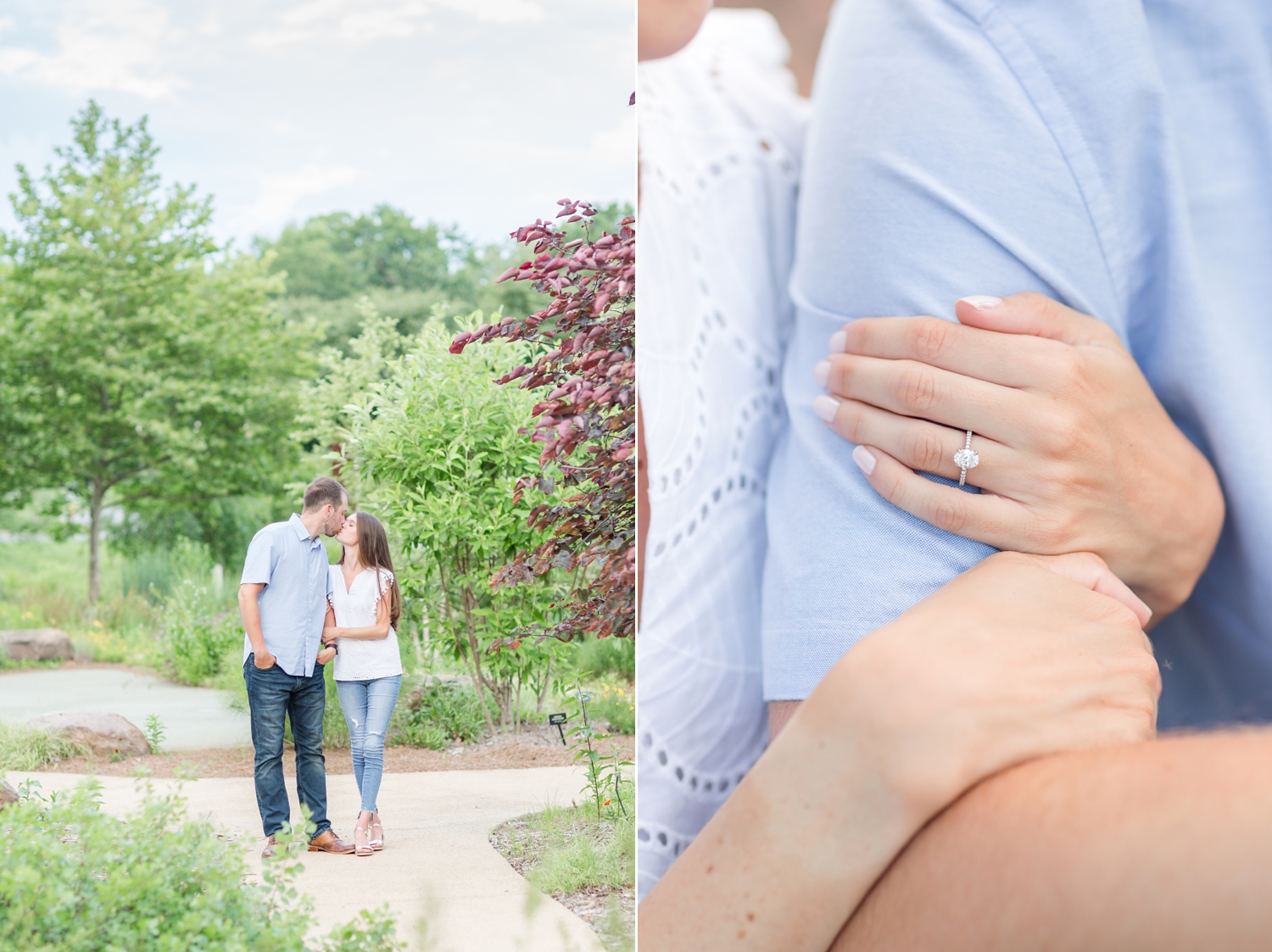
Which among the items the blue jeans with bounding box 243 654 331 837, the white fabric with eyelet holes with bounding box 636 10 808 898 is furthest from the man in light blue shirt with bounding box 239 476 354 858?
the white fabric with eyelet holes with bounding box 636 10 808 898

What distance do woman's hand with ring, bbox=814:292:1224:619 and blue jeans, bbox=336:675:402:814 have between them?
965 mm

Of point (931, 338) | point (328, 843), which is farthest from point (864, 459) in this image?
point (328, 843)

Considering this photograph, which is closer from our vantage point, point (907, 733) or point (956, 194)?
point (907, 733)

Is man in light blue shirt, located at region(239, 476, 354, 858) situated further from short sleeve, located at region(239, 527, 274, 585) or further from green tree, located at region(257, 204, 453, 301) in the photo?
green tree, located at region(257, 204, 453, 301)

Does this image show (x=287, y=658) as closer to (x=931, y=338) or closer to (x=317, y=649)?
(x=317, y=649)

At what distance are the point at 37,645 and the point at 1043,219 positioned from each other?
1.71 metres

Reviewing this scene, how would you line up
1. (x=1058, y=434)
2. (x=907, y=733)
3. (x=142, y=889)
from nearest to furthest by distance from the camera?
(x=907, y=733)
(x=1058, y=434)
(x=142, y=889)

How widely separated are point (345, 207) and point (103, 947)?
1315 millimetres

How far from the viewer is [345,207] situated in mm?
1594

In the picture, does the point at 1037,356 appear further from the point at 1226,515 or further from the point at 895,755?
the point at 895,755

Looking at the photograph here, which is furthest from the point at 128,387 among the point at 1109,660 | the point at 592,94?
the point at 1109,660

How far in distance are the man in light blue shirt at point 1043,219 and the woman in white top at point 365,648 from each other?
0.74 meters

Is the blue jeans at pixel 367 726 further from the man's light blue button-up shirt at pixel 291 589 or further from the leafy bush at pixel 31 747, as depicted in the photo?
the leafy bush at pixel 31 747

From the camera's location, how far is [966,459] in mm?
1007
